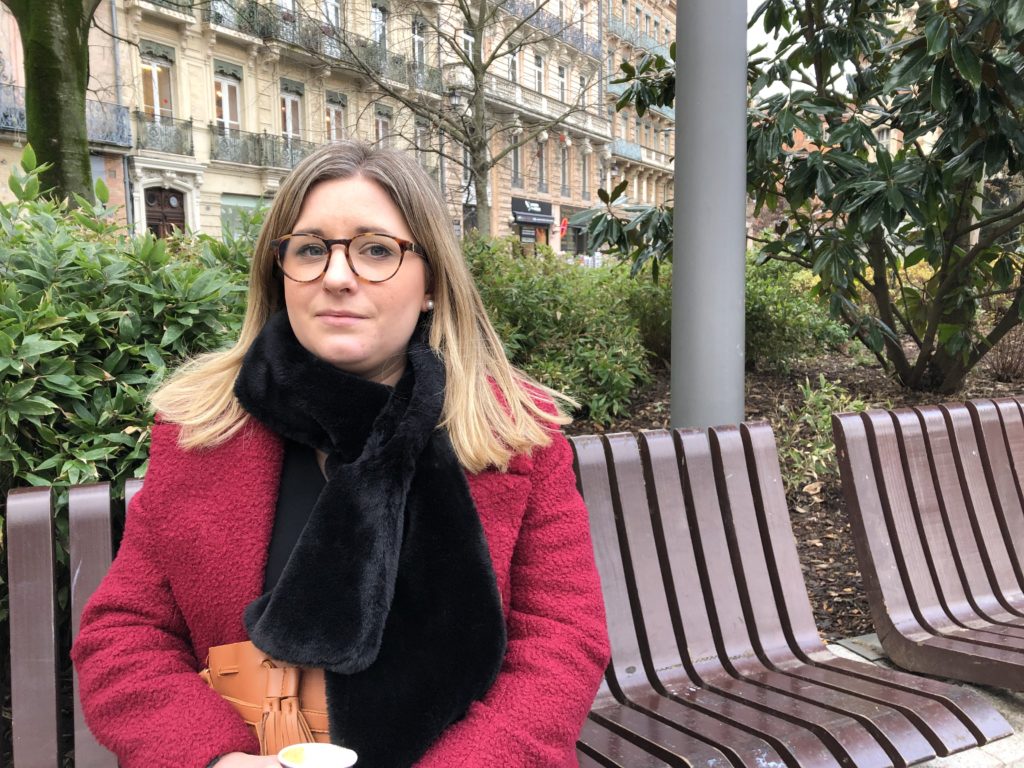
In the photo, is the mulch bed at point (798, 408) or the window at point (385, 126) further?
the window at point (385, 126)

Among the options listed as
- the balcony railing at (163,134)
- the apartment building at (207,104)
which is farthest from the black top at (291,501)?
the balcony railing at (163,134)

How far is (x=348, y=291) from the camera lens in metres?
1.58

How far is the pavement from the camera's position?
2.54m

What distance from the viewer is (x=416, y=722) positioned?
1479 millimetres

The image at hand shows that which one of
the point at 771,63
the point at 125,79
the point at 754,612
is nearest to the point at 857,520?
the point at 754,612

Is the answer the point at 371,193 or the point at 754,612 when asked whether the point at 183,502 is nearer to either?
the point at 371,193

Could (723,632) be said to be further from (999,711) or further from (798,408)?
(798,408)

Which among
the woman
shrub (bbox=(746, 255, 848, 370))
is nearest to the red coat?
the woman

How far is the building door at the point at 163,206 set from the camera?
25.5 metres

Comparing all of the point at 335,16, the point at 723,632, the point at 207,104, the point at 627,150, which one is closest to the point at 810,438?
the point at 723,632

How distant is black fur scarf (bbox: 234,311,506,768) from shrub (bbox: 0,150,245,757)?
94 centimetres

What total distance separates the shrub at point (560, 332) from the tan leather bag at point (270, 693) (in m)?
3.72

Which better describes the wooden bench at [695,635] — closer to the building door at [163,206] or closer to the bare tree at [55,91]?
the bare tree at [55,91]

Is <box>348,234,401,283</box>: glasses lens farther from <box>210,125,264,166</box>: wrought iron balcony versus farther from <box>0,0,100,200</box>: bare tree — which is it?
<box>210,125,264,166</box>: wrought iron balcony
